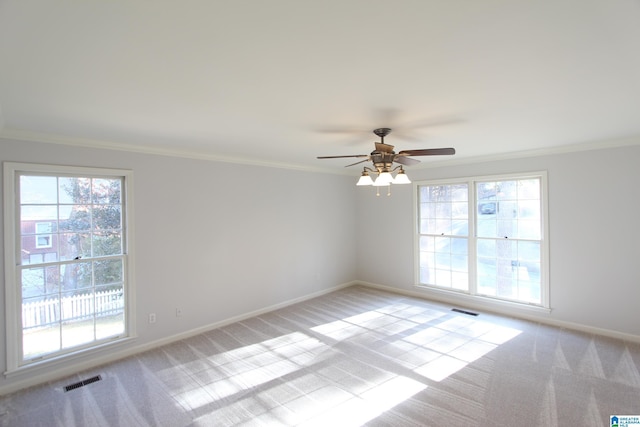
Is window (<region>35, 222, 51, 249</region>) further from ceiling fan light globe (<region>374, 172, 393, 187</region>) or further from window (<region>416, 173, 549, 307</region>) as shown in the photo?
window (<region>416, 173, 549, 307</region>)

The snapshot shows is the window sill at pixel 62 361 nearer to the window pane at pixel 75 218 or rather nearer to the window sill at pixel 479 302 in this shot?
the window pane at pixel 75 218

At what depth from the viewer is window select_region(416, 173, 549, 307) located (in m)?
4.61

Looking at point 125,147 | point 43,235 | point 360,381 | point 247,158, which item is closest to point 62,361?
point 43,235

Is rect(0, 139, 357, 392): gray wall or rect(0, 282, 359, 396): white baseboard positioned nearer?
rect(0, 282, 359, 396): white baseboard

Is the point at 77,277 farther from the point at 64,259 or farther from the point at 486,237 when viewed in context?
the point at 486,237

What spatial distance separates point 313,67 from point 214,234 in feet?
10.7

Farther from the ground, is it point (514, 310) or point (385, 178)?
point (385, 178)

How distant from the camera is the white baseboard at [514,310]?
3957 mm

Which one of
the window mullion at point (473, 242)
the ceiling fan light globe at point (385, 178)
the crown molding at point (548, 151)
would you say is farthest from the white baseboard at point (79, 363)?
the crown molding at point (548, 151)

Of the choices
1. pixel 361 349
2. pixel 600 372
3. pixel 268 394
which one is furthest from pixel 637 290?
pixel 268 394

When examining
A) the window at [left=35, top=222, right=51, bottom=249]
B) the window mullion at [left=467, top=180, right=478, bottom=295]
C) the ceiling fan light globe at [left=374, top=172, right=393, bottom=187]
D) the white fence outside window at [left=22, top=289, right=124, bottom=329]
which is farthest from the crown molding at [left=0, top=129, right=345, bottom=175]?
the window mullion at [left=467, top=180, right=478, bottom=295]

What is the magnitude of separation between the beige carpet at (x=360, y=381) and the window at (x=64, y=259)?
1.44 feet

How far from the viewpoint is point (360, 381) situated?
303cm

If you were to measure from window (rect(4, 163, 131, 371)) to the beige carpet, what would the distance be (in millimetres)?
440
